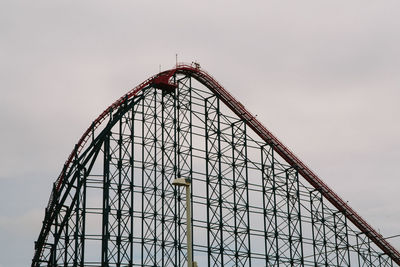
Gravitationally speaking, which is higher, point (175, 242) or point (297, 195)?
point (297, 195)

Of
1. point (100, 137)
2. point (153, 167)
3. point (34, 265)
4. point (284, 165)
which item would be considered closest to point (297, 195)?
point (284, 165)

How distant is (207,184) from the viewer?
107 feet

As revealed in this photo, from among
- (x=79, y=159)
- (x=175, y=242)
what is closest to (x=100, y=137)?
(x=79, y=159)

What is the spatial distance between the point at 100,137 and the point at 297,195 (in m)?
11.5

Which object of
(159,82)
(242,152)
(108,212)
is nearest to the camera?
(108,212)

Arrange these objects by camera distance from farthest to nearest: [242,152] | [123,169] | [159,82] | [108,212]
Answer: [242,152] → [159,82] → [123,169] → [108,212]

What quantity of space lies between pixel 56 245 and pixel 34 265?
2.74m

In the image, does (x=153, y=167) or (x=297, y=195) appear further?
(x=297, y=195)

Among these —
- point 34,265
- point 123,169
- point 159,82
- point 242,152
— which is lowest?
point 34,265

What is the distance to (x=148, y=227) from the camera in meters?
29.8

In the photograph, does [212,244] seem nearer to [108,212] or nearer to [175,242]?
[175,242]

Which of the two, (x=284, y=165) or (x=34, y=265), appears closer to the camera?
(x=34, y=265)

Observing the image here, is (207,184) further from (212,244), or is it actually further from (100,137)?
→ (100,137)

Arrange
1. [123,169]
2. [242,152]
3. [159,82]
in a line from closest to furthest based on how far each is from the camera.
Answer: [123,169] < [159,82] < [242,152]
